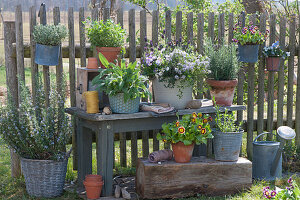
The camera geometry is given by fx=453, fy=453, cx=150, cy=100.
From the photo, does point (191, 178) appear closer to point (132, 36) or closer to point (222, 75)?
point (222, 75)

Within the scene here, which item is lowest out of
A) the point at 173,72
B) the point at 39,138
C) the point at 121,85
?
the point at 39,138

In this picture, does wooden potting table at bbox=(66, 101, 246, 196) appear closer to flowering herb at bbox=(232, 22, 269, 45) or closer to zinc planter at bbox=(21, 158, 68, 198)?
zinc planter at bbox=(21, 158, 68, 198)

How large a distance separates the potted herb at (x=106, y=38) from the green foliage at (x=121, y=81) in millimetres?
261

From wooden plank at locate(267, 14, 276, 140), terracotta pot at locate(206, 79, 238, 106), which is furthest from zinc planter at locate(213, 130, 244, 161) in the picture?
wooden plank at locate(267, 14, 276, 140)

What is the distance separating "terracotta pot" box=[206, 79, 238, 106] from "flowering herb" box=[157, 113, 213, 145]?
0.53m

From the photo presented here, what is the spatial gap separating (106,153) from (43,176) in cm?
68

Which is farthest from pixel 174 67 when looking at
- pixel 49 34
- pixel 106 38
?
pixel 49 34

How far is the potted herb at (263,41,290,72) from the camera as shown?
18.0ft

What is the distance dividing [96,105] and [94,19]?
3.65ft

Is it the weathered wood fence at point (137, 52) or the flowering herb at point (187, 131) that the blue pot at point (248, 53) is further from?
the flowering herb at point (187, 131)

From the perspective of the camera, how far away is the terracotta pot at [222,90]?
4707 millimetres

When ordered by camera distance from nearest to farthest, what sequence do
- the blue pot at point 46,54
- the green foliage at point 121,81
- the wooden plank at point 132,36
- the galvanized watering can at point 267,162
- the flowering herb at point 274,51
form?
the green foliage at point 121,81
the blue pot at point 46,54
the galvanized watering can at point 267,162
the wooden plank at point 132,36
the flowering herb at point 274,51

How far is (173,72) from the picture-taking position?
435 cm

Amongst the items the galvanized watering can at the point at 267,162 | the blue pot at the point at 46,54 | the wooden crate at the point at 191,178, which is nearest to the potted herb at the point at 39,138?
the blue pot at the point at 46,54
